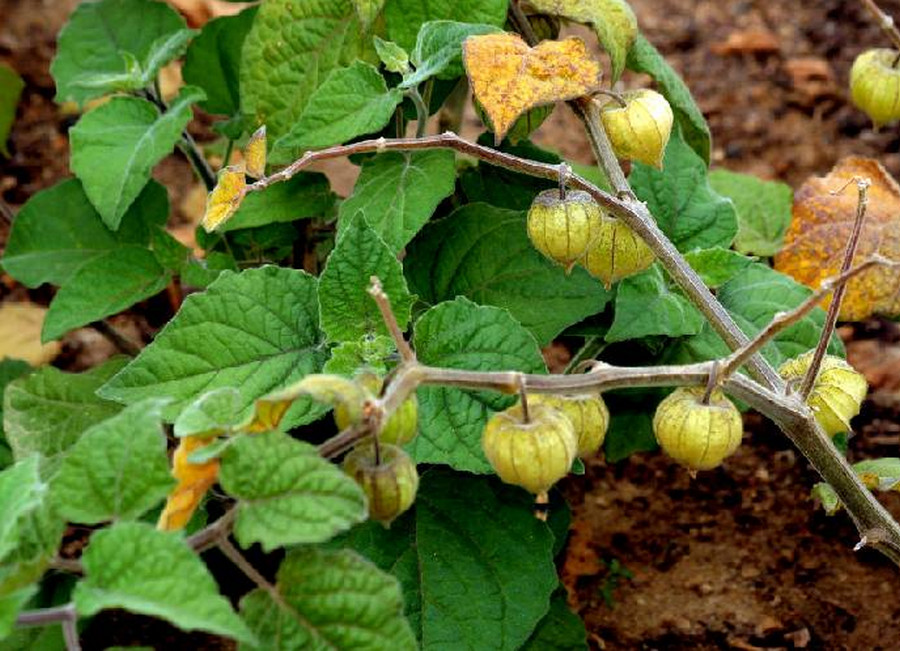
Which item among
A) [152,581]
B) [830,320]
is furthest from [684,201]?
[152,581]

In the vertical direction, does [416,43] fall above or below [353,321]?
above

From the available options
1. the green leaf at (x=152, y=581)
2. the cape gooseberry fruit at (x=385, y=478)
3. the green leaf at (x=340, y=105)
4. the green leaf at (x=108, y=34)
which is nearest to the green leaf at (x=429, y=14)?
the green leaf at (x=340, y=105)

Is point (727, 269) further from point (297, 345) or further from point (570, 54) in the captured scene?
point (297, 345)

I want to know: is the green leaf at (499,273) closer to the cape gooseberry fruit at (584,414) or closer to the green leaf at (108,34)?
the cape gooseberry fruit at (584,414)

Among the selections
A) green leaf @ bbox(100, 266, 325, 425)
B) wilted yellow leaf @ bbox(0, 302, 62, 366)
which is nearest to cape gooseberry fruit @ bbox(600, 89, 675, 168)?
green leaf @ bbox(100, 266, 325, 425)

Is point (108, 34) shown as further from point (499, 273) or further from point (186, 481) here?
point (186, 481)

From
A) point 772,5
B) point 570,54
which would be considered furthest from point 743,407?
point 772,5
